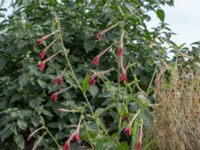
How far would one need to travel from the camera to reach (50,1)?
3.15 meters

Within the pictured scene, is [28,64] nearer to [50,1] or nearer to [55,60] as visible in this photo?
[55,60]

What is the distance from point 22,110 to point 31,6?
84cm

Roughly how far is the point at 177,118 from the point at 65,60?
2.84ft

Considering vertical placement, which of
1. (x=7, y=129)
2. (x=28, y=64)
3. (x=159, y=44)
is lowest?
(x=159, y=44)

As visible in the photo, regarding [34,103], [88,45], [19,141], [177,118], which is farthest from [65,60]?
[177,118]

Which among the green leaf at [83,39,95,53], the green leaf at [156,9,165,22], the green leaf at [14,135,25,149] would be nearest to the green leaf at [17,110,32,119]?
the green leaf at [14,135,25,149]

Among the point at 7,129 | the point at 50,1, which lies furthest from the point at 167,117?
the point at 50,1

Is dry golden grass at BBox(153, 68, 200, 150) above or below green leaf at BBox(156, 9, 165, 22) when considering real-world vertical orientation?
below

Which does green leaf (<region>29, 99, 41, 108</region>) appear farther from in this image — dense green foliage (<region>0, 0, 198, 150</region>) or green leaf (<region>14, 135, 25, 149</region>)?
green leaf (<region>14, 135, 25, 149</region>)

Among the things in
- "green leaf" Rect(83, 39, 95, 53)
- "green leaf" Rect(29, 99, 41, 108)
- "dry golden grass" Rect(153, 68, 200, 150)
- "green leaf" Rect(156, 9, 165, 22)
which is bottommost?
"dry golden grass" Rect(153, 68, 200, 150)

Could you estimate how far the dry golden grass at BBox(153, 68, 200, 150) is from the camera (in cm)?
255

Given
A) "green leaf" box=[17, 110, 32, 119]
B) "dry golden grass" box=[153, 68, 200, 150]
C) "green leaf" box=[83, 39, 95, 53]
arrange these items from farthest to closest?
"green leaf" box=[83, 39, 95, 53], "green leaf" box=[17, 110, 32, 119], "dry golden grass" box=[153, 68, 200, 150]

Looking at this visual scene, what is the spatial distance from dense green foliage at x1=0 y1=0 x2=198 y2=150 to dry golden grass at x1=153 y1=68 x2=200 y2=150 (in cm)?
8

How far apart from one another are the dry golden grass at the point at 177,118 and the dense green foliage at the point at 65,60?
84 mm
